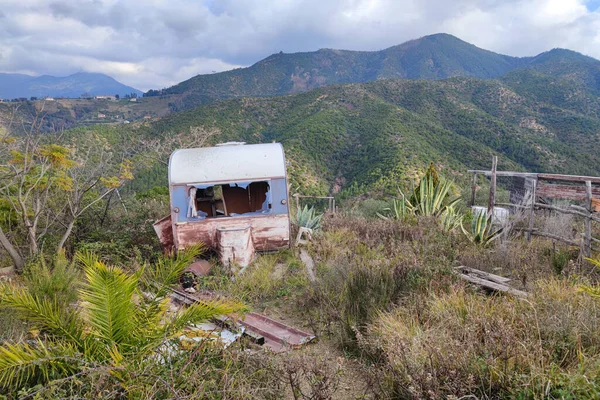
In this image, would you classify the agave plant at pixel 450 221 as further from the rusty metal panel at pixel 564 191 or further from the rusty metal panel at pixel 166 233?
the rusty metal panel at pixel 166 233

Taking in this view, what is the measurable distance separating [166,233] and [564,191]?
737 cm

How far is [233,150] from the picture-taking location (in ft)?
24.6

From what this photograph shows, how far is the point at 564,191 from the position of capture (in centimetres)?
661

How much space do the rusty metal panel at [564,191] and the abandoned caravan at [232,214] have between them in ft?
16.0

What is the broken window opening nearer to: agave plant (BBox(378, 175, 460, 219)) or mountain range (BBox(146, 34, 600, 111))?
agave plant (BBox(378, 175, 460, 219))

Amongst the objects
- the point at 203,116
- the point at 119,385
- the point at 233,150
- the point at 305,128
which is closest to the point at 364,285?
the point at 119,385

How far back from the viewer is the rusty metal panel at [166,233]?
281 inches

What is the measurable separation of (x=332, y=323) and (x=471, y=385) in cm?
211

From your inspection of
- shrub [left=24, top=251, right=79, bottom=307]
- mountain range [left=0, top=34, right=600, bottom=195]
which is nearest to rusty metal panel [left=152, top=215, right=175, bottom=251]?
shrub [left=24, top=251, right=79, bottom=307]

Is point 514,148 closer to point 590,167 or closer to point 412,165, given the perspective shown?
point 590,167

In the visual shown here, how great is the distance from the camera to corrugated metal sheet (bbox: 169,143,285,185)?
7.04 m

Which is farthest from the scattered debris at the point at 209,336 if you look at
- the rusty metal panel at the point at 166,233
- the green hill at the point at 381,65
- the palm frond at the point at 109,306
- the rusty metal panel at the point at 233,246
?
the green hill at the point at 381,65

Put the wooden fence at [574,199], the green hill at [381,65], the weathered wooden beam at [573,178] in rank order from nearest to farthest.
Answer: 1. the wooden fence at [574,199]
2. the weathered wooden beam at [573,178]
3. the green hill at [381,65]

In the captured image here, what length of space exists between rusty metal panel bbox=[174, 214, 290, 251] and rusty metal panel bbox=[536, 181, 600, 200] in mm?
4889
